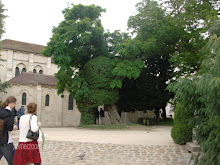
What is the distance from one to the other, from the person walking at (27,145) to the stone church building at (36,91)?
27323 millimetres

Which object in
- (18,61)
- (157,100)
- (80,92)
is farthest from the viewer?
(18,61)

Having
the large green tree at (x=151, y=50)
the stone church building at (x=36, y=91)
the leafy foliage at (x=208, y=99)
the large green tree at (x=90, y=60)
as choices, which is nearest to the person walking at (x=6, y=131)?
the leafy foliage at (x=208, y=99)

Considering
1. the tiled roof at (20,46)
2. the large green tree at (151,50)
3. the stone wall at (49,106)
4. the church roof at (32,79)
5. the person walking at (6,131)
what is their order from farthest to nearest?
the tiled roof at (20,46)
the church roof at (32,79)
the stone wall at (49,106)
the large green tree at (151,50)
the person walking at (6,131)

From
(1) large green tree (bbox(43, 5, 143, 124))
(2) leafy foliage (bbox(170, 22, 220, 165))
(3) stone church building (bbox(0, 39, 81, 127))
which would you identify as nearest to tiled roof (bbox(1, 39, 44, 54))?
(3) stone church building (bbox(0, 39, 81, 127))

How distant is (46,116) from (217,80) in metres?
30.7

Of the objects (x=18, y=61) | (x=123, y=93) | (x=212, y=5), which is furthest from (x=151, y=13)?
(x=18, y=61)

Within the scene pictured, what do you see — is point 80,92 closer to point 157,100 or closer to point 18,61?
point 157,100

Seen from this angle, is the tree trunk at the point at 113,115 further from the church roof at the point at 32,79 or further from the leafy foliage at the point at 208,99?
the leafy foliage at the point at 208,99

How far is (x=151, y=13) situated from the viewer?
24906 millimetres

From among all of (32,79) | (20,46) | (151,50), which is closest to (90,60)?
(151,50)

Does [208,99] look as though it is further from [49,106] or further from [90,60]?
[49,106]

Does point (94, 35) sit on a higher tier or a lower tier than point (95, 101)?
higher

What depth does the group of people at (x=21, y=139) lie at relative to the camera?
5.40m

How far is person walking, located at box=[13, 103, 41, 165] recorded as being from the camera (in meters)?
5.38
